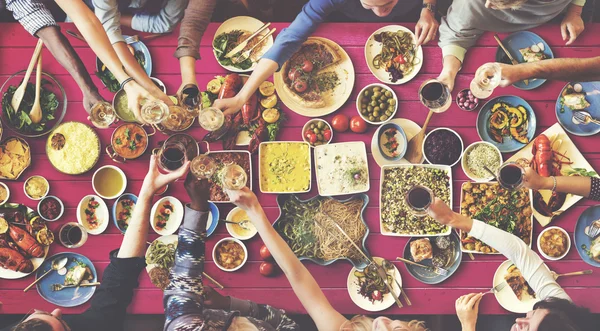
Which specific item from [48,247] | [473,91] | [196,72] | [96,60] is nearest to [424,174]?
[473,91]

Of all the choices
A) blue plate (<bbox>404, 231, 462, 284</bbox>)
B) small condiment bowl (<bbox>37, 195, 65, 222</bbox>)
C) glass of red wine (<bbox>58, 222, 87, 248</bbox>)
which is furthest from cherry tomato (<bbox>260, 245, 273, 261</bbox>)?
small condiment bowl (<bbox>37, 195, 65, 222</bbox>)

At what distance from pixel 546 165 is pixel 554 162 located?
116 millimetres

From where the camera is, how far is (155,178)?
2754mm

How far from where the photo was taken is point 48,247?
2953mm

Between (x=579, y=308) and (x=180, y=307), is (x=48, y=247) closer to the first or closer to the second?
(x=180, y=307)

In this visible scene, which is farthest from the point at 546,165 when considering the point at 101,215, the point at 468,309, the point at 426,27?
the point at 101,215

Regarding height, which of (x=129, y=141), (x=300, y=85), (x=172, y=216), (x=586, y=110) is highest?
(x=586, y=110)

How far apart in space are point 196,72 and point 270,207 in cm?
99

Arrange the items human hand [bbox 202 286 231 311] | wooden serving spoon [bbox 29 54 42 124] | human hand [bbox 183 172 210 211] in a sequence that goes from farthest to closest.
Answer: wooden serving spoon [bbox 29 54 42 124] → human hand [bbox 202 286 231 311] → human hand [bbox 183 172 210 211]

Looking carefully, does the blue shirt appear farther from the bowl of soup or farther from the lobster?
the lobster

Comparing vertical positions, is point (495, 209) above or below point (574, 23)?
below

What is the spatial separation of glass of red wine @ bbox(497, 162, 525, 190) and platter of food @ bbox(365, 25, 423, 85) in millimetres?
797

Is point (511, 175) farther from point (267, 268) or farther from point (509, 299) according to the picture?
point (267, 268)

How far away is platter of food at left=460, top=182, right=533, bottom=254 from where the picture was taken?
2.88m
